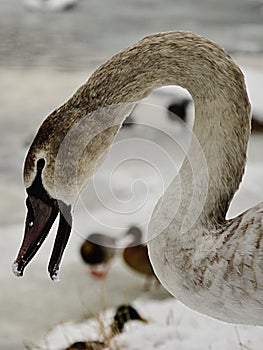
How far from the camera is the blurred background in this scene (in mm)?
4109

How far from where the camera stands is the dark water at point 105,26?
8.76 m

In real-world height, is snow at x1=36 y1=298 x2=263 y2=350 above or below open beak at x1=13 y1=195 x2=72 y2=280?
below

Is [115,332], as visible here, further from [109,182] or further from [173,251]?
[109,182]

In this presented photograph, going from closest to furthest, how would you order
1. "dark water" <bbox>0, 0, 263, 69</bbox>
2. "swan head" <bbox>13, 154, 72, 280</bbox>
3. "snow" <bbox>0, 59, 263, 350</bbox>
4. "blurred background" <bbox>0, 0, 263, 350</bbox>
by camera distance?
"swan head" <bbox>13, 154, 72, 280</bbox> < "snow" <bbox>0, 59, 263, 350</bbox> < "blurred background" <bbox>0, 0, 263, 350</bbox> < "dark water" <bbox>0, 0, 263, 69</bbox>

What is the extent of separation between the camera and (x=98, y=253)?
4.29 m

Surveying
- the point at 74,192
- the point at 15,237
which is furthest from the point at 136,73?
the point at 15,237

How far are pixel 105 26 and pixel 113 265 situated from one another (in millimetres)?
6398

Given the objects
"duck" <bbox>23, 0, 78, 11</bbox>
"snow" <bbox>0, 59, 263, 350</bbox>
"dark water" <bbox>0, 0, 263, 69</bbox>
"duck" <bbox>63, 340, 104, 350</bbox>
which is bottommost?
"duck" <bbox>23, 0, 78, 11</bbox>

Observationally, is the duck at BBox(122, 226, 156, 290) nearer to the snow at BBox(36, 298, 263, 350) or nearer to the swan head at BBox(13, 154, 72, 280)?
the snow at BBox(36, 298, 263, 350)

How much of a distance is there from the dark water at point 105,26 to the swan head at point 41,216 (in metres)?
6.38

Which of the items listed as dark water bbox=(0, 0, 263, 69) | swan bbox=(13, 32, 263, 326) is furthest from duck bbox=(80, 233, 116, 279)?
dark water bbox=(0, 0, 263, 69)

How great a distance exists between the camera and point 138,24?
10.4 meters

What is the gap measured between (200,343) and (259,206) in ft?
4.07

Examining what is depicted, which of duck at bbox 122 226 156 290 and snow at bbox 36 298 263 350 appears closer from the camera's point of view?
snow at bbox 36 298 263 350
